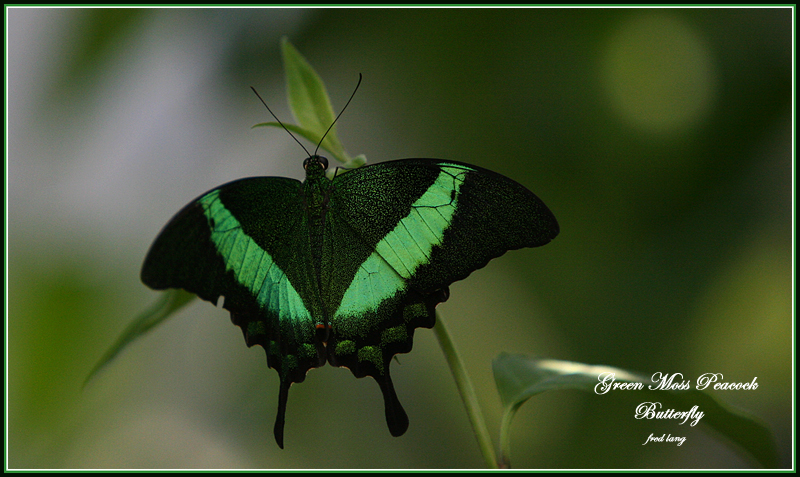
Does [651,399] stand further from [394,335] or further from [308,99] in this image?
[308,99]

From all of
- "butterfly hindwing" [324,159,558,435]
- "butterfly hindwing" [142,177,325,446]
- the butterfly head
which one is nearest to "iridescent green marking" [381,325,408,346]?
"butterfly hindwing" [324,159,558,435]

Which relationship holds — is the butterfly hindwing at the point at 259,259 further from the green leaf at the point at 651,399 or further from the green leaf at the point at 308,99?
the green leaf at the point at 651,399

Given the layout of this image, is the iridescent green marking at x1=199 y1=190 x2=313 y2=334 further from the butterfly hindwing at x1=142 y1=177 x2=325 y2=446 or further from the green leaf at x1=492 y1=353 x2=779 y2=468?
the green leaf at x1=492 y1=353 x2=779 y2=468

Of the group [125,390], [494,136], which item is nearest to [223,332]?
[125,390]

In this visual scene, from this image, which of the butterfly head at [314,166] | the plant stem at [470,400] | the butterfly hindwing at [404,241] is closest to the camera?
the plant stem at [470,400]

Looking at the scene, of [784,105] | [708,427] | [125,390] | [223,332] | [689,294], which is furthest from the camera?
[223,332]

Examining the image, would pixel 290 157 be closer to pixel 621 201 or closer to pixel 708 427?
pixel 621 201

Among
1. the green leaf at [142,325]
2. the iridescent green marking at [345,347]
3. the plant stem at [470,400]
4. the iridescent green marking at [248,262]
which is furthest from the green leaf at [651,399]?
the green leaf at [142,325]
